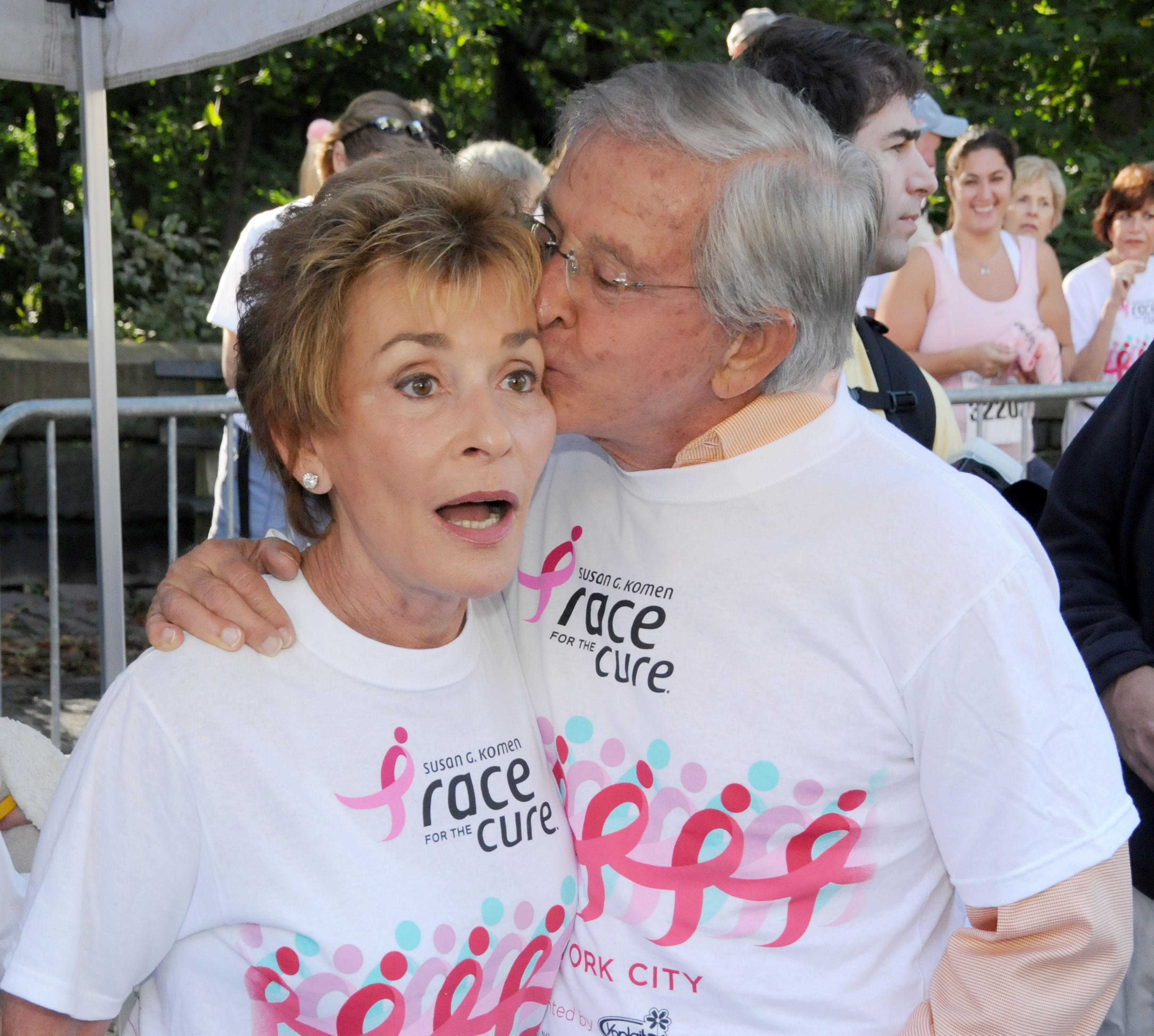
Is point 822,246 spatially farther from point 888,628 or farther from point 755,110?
point 888,628

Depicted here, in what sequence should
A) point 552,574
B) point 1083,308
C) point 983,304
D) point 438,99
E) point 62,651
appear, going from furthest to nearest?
point 438,99 → point 62,651 → point 1083,308 → point 983,304 → point 552,574

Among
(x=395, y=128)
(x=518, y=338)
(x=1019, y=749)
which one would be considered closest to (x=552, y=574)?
(x=518, y=338)

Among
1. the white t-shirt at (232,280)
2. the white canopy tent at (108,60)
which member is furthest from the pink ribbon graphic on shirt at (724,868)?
the white t-shirt at (232,280)

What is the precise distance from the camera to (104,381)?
3.30 m

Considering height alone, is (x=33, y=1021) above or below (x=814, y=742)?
below

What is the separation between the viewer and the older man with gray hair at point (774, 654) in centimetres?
166

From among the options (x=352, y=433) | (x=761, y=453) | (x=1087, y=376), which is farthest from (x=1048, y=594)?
(x=1087, y=376)

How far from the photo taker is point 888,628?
1.72m

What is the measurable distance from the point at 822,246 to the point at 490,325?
1.61 ft

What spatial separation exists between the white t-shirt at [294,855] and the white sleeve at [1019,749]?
0.61 m

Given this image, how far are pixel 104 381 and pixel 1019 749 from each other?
2.52 m

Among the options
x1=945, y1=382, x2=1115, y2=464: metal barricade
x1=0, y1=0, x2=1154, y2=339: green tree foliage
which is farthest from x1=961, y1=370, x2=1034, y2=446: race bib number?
x1=0, y1=0, x2=1154, y2=339: green tree foliage

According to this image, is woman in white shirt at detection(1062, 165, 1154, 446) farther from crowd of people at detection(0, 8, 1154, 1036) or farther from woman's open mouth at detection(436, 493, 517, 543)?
woman's open mouth at detection(436, 493, 517, 543)

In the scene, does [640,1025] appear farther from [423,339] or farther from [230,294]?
[230,294]
